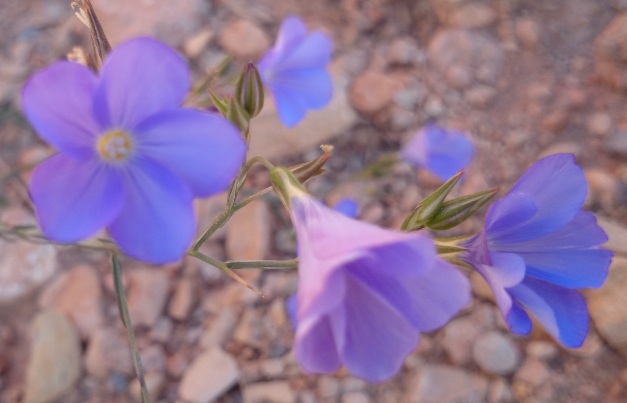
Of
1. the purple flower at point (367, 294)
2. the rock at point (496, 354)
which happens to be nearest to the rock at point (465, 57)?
the rock at point (496, 354)

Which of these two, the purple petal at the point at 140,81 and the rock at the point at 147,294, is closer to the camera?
the purple petal at the point at 140,81

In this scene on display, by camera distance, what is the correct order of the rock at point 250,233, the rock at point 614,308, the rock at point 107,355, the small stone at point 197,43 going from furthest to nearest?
the small stone at point 197,43
the rock at point 250,233
the rock at point 107,355
the rock at point 614,308

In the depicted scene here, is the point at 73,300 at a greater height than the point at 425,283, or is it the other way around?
the point at 425,283

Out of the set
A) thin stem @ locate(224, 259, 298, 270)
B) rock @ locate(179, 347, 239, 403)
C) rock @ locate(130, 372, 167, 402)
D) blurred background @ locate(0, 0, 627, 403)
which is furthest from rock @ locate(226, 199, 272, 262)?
thin stem @ locate(224, 259, 298, 270)

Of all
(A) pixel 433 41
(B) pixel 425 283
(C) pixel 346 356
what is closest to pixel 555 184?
(B) pixel 425 283

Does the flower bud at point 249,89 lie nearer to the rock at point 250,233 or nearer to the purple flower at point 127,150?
the purple flower at point 127,150

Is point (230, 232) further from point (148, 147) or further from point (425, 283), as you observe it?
point (425, 283)
